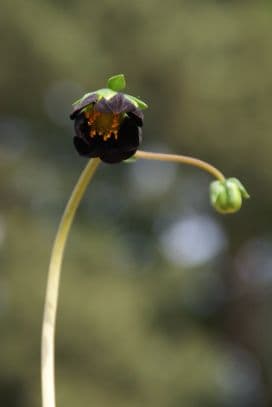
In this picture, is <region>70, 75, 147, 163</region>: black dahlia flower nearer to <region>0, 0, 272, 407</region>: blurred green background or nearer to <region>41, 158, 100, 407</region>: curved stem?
<region>41, 158, 100, 407</region>: curved stem

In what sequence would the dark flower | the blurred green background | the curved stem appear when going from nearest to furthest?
1. the curved stem
2. the dark flower
3. the blurred green background

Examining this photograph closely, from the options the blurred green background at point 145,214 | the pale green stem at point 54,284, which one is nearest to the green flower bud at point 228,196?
the pale green stem at point 54,284

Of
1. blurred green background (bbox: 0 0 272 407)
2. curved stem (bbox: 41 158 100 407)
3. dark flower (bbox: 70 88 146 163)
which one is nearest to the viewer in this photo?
curved stem (bbox: 41 158 100 407)

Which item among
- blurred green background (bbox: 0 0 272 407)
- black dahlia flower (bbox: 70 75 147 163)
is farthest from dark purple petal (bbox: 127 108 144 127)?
blurred green background (bbox: 0 0 272 407)

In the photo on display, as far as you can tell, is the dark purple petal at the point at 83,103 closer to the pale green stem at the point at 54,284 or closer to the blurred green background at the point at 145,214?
the pale green stem at the point at 54,284

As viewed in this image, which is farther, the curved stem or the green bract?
the green bract

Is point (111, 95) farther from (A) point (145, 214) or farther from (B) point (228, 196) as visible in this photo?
(A) point (145, 214)
